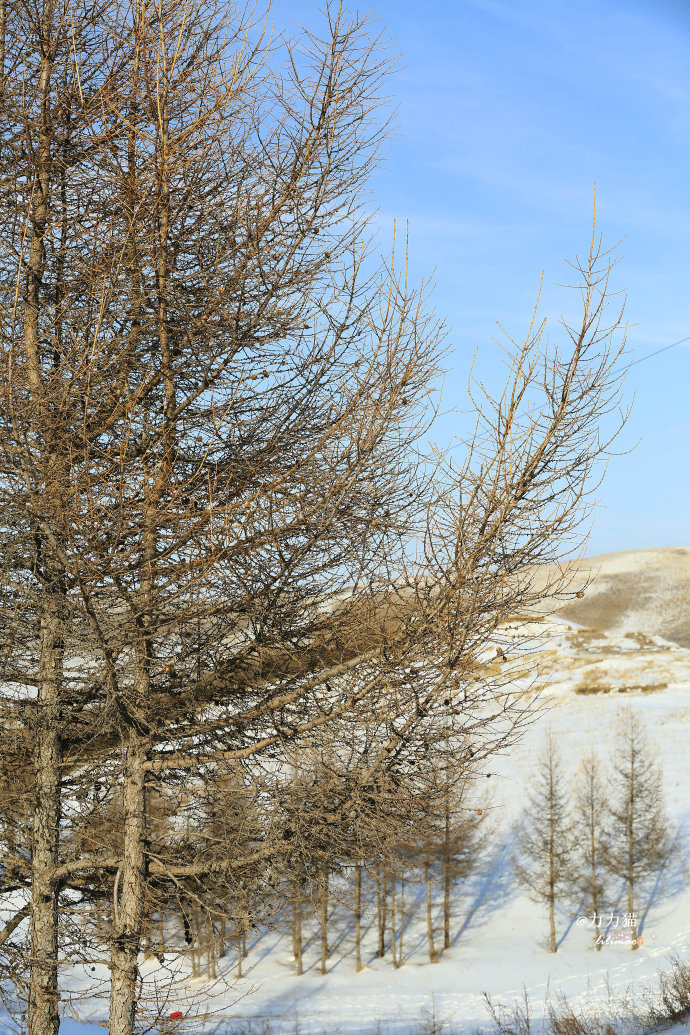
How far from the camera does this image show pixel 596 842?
32.3 m

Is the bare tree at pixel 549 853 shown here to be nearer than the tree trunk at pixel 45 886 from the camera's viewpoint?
No

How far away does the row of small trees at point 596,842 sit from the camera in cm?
2995

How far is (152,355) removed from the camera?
6.12 m

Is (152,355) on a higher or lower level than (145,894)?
higher

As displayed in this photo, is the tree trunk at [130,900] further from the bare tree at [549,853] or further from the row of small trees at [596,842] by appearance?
the row of small trees at [596,842]

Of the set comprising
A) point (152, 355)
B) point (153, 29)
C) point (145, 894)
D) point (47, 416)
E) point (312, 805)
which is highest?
point (153, 29)

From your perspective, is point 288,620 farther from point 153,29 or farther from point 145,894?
point 153,29

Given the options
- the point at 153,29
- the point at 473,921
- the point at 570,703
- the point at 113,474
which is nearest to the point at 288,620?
the point at 113,474

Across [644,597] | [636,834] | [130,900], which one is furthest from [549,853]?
[644,597]

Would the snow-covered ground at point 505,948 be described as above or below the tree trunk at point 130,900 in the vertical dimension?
below

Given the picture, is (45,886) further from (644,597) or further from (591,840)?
(644,597)

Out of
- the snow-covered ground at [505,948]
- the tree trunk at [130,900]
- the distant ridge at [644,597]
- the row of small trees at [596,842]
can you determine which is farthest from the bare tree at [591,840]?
the distant ridge at [644,597]

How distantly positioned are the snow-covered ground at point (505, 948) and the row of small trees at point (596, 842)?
0.85 meters

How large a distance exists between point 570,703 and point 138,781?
129 feet
